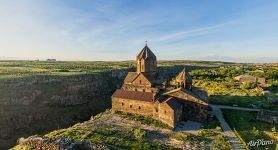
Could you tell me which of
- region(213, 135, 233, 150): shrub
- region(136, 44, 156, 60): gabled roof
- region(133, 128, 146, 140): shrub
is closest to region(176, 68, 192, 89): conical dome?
region(136, 44, 156, 60): gabled roof

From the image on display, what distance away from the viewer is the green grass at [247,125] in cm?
3075

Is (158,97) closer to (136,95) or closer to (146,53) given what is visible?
(136,95)

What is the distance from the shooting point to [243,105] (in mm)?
43688

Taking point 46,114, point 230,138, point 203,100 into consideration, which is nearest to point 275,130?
point 230,138

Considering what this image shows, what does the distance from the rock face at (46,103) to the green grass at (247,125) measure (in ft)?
91.2

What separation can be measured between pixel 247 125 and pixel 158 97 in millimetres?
11962

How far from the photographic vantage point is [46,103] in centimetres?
5969

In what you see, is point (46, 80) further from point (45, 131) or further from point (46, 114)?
point (45, 131)

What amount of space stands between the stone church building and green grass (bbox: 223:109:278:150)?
4088 millimetres

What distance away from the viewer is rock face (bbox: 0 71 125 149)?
47.1 metres

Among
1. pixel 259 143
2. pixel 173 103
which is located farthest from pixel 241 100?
pixel 259 143

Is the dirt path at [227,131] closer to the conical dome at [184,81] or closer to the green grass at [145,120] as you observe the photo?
the conical dome at [184,81]

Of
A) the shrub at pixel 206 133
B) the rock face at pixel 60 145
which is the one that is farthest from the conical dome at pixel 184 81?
the rock face at pixel 60 145

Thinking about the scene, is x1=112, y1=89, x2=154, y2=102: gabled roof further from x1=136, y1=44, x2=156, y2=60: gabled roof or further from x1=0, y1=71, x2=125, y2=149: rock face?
x1=0, y1=71, x2=125, y2=149: rock face
